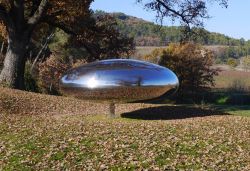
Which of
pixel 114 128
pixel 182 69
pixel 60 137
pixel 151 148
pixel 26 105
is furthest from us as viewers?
pixel 182 69

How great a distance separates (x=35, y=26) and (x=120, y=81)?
10.8 m

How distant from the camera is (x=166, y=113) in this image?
1888 cm

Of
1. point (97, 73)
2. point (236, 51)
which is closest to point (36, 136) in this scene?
point (97, 73)

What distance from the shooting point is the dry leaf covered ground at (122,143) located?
1096cm

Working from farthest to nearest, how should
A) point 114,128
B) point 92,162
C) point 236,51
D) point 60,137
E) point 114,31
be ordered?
point 236,51 → point 114,31 → point 114,128 → point 60,137 → point 92,162

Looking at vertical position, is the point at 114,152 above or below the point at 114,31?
below

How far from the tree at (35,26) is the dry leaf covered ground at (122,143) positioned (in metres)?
6.67

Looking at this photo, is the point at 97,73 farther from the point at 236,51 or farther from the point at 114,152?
the point at 236,51

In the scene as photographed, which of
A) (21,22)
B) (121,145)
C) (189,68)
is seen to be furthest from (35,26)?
(189,68)

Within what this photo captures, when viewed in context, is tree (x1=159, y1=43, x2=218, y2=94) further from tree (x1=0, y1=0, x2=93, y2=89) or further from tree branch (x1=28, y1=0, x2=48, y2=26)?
tree branch (x1=28, y1=0, x2=48, y2=26)

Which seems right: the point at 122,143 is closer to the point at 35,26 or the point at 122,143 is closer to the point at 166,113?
the point at 166,113

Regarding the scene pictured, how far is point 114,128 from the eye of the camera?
1430cm

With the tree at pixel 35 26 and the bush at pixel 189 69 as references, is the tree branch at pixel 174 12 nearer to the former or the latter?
the tree at pixel 35 26

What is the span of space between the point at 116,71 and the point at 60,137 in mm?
3446
